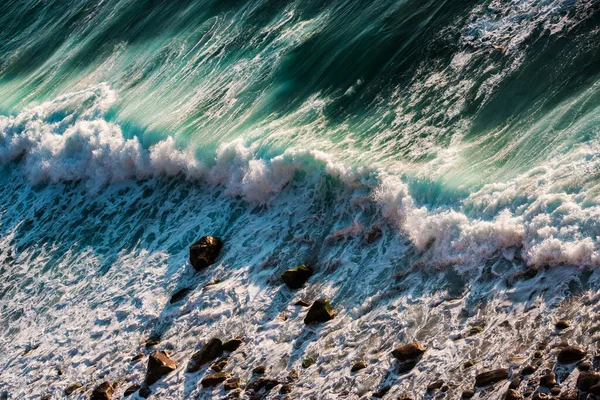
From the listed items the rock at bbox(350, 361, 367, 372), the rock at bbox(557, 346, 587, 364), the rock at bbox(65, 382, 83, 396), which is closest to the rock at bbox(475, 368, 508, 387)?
the rock at bbox(557, 346, 587, 364)

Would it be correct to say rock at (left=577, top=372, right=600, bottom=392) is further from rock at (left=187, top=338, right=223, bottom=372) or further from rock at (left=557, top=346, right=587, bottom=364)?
rock at (left=187, top=338, right=223, bottom=372)

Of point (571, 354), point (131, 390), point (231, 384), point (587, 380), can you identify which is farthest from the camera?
point (131, 390)

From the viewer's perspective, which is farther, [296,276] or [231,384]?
[296,276]

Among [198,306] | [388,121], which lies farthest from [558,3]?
[198,306]

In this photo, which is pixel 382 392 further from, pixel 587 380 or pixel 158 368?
pixel 158 368

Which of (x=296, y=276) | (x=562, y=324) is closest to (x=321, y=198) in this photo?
(x=296, y=276)

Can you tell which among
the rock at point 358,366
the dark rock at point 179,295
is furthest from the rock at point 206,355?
the rock at point 358,366
